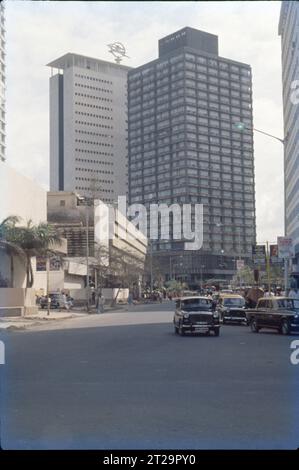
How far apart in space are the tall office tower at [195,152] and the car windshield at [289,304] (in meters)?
36.8

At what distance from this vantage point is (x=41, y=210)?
54.2m

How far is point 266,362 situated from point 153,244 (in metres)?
104

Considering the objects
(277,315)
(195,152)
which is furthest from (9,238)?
(195,152)

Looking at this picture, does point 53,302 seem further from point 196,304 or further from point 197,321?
point 197,321

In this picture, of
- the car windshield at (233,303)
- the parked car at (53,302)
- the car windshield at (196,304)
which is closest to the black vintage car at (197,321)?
the car windshield at (196,304)

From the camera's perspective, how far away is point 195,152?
9531cm

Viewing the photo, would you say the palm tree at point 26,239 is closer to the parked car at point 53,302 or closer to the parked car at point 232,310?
the parked car at point 53,302

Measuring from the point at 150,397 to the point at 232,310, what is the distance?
Answer: 71.1 ft

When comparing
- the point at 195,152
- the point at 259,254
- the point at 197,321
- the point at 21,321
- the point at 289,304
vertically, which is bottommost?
the point at 21,321

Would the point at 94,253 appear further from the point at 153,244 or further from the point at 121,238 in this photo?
the point at 153,244

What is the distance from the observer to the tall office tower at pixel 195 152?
70956 millimetres

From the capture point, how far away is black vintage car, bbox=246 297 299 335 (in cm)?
2362

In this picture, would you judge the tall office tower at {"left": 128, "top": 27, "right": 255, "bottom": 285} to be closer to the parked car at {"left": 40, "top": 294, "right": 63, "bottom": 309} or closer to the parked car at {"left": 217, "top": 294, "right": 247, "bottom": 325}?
the parked car at {"left": 40, "top": 294, "right": 63, "bottom": 309}
